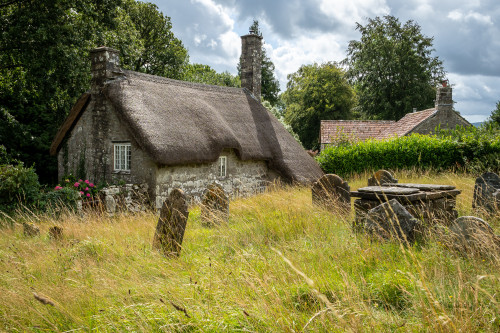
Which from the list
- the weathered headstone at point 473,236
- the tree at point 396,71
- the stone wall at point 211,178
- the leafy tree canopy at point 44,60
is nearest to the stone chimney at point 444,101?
the tree at point 396,71

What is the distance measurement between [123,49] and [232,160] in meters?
8.96

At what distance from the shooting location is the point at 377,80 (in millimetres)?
35375

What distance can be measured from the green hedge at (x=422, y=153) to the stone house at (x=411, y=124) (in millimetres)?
7374

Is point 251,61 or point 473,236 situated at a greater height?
point 251,61

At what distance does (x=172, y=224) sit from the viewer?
5613 millimetres

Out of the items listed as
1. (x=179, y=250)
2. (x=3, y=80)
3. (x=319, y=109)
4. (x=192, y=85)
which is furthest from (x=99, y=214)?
(x=319, y=109)

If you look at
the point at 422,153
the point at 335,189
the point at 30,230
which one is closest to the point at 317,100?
the point at 422,153

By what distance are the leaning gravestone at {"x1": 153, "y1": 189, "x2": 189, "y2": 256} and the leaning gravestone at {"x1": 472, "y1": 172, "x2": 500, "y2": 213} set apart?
5044mm

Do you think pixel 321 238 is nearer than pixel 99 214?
Yes

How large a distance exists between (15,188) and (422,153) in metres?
14.1

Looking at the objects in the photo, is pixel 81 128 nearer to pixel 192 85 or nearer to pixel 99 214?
pixel 192 85

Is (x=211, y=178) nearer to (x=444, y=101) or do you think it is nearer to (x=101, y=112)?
(x=101, y=112)

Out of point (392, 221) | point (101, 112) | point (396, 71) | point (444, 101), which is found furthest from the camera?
point (396, 71)

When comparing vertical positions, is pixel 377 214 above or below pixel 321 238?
above
